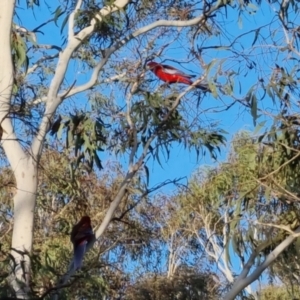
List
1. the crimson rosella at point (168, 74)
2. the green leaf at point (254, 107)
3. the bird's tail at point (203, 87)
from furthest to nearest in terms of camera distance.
A: the crimson rosella at point (168, 74)
the bird's tail at point (203, 87)
the green leaf at point (254, 107)

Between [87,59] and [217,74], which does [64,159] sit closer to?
[87,59]

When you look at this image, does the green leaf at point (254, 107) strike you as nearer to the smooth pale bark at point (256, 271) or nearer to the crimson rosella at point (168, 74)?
the crimson rosella at point (168, 74)

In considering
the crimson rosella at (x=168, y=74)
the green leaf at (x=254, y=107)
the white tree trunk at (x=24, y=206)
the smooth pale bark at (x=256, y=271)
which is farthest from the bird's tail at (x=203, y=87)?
the white tree trunk at (x=24, y=206)

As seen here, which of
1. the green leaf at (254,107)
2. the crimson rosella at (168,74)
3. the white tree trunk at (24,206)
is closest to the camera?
the white tree trunk at (24,206)

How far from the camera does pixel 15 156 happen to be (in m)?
4.14

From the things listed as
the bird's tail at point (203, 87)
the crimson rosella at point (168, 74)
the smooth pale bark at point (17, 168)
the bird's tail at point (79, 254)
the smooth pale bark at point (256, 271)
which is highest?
the crimson rosella at point (168, 74)

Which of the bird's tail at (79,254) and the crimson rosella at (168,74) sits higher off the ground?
the crimson rosella at (168,74)

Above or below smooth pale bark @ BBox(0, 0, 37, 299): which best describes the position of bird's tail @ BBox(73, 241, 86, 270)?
below

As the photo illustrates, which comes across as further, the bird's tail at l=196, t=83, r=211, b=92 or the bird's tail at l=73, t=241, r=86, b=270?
the bird's tail at l=196, t=83, r=211, b=92

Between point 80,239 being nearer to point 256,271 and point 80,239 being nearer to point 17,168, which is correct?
point 17,168

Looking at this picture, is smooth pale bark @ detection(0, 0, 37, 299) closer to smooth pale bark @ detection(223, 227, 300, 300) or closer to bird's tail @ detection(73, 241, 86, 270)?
bird's tail @ detection(73, 241, 86, 270)

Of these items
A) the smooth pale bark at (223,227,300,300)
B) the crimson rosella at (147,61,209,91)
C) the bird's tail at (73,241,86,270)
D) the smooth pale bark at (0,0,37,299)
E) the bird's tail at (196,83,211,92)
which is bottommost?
the smooth pale bark at (223,227,300,300)

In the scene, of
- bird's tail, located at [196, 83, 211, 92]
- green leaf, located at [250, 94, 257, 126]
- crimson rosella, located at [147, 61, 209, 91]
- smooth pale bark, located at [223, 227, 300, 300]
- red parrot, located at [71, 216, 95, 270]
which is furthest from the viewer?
crimson rosella, located at [147, 61, 209, 91]

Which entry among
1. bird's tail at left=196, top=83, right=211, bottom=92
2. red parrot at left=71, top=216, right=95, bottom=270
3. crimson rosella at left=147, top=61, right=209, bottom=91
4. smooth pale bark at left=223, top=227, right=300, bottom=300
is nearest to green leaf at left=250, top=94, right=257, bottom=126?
bird's tail at left=196, top=83, right=211, bottom=92
